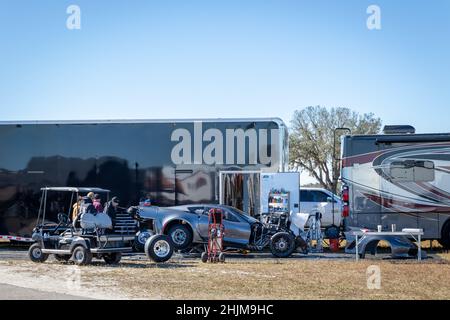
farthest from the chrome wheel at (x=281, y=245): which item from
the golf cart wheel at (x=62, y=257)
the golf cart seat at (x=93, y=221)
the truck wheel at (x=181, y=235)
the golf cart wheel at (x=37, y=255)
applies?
the golf cart wheel at (x=37, y=255)

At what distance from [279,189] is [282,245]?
207 cm

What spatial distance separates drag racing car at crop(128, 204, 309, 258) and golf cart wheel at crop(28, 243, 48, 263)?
8.76 ft

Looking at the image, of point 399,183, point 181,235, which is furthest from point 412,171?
point 181,235

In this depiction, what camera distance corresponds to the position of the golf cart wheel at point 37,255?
1451 centimetres

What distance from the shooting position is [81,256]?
13.6m

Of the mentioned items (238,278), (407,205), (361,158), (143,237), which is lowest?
(238,278)

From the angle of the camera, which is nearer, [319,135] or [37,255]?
[37,255]

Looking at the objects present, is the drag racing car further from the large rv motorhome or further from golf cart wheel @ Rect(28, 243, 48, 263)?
golf cart wheel @ Rect(28, 243, 48, 263)

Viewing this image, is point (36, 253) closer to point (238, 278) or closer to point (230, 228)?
point (230, 228)

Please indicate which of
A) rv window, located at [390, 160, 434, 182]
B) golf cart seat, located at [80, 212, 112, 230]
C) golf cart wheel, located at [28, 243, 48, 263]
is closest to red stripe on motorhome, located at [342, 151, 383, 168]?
rv window, located at [390, 160, 434, 182]

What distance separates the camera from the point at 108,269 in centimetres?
1291

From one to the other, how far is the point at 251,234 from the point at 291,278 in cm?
464

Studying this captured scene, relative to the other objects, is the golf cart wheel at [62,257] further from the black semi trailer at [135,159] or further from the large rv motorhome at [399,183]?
the large rv motorhome at [399,183]
